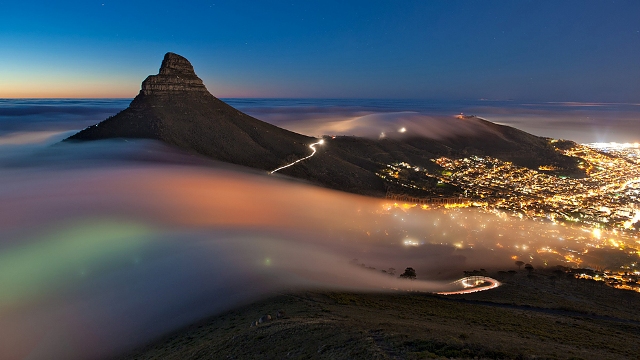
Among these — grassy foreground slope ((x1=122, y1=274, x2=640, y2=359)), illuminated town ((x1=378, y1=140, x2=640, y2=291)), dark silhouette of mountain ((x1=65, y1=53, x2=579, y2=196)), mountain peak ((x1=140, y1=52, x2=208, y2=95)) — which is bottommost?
illuminated town ((x1=378, y1=140, x2=640, y2=291))

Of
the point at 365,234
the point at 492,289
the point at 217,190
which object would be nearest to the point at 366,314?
the point at 492,289

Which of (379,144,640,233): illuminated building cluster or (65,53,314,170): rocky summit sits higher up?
(65,53,314,170): rocky summit

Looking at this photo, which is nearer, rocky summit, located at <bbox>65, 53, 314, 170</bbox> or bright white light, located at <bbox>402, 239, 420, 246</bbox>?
bright white light, located at <bbox>402, 239, 420, 246</bbox>

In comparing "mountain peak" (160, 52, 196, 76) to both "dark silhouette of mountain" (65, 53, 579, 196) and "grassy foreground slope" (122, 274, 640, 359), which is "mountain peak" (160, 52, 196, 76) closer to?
"dark silhouette of mountain" (65, 53, 579, 196)

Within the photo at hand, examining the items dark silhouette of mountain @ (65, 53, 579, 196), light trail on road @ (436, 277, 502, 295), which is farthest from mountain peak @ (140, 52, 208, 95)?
light trail on road @ (436, 277, 502, 295)

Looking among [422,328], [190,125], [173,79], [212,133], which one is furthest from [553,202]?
[173,79]

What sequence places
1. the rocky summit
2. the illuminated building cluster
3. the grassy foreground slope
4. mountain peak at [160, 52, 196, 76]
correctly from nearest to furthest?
the grassy foreground slope
the illuminated building cluster
the rocky summit
mountain peak at [160, 52, 196, 76]

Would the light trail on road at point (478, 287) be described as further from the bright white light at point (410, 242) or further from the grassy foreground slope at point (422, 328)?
the bright white light at point (410, 242)

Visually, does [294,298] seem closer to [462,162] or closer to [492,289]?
[492,289]
